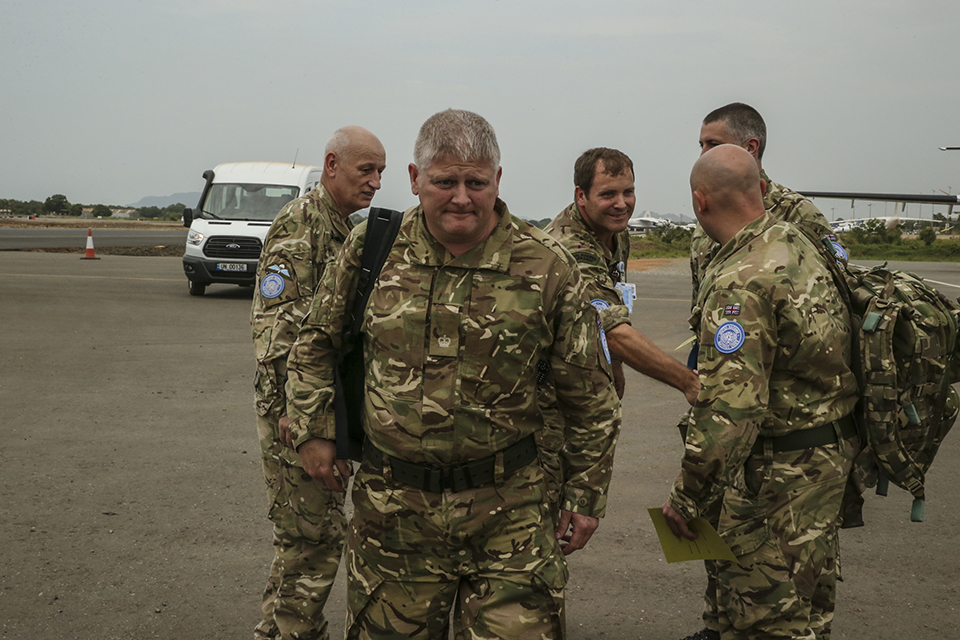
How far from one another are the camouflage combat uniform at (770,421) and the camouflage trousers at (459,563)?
2.03ft

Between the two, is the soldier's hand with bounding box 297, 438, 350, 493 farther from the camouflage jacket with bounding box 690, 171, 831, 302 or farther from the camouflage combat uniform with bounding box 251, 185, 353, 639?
the camouflage jacket with bounding box 690, 171, 831, 302

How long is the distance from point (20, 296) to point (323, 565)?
46.1 ft

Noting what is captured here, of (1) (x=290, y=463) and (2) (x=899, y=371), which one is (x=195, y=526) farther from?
(2) (x=899, y=371)

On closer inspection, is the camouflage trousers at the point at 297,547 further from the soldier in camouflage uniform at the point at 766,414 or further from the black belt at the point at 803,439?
A: the black belt at the point at 803,439

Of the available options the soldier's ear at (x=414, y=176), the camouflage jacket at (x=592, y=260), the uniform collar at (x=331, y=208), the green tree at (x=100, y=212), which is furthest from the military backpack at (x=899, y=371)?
the green tree at (x=100, y=212)

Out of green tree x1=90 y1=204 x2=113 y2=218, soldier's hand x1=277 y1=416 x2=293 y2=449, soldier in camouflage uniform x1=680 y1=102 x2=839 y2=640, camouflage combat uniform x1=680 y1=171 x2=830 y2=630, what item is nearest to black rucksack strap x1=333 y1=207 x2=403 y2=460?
soldier's hand x1=277 y1=416 x2=293 y2=449

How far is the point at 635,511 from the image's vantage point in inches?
222

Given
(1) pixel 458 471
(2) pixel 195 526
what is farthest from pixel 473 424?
(2) pixel 195 526

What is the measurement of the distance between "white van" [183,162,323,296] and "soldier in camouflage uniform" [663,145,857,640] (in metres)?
14.2

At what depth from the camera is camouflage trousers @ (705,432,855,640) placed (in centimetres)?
305

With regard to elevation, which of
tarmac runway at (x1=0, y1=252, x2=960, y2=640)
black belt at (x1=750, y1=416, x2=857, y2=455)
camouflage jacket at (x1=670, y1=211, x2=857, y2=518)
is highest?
camouflage jacket at (x1=670, y1=211, x2=857, y2=518)

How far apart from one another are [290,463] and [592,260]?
1.53 m

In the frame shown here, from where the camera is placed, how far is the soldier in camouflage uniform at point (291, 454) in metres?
3.65

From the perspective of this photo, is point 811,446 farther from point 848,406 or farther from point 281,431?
point 281,431
